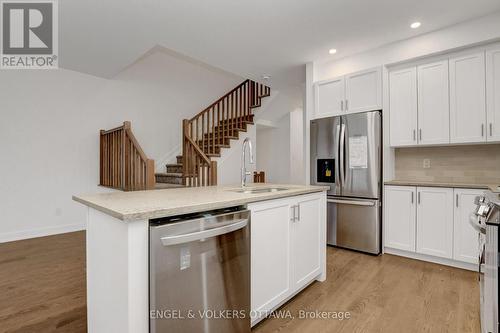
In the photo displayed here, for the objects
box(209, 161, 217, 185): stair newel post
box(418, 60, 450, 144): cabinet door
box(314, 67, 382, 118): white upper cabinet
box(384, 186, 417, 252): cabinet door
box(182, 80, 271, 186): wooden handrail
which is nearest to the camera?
box(418, 60, 450, 144): cabinet door

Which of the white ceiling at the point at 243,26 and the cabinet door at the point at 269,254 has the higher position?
the white ceiling at the point at 243,26

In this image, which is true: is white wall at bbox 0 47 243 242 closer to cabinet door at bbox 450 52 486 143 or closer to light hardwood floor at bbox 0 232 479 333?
light hardwood floor at bbox 0 232 479 333

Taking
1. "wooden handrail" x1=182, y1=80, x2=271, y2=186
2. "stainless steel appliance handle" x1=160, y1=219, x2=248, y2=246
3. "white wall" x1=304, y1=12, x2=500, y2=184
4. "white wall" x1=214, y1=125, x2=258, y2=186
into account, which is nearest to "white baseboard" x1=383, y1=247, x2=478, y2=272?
"white wall" x1=304, y1=12, x2=500, y2=184

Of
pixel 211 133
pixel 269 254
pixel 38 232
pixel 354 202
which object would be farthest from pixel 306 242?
pixel 211 133

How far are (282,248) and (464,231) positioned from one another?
6.95ft

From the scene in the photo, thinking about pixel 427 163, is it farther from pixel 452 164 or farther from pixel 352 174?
pixel 352 174

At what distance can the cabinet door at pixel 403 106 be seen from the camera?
3002 millimetres

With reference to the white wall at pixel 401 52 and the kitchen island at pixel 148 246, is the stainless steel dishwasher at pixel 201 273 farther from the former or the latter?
the white wall at pixel 401 52

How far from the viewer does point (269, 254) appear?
5.72 feet

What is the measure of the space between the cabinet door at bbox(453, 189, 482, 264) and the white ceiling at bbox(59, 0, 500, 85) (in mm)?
1864

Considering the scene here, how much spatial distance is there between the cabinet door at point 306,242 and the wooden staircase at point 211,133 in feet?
6.69

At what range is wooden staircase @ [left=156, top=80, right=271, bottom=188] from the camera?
4.06 meters

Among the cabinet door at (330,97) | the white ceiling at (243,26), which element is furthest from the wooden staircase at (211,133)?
the cabinet door at (330,97)

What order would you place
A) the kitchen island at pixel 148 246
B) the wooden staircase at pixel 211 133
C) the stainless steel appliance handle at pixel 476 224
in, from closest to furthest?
the kitchen island at pixel 148 246, the stainless steel appliance handle at pixel 476 224, the wooden staircase at pixel 211 133
